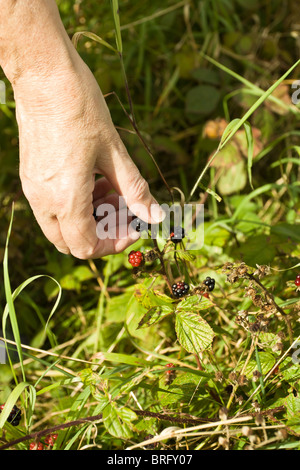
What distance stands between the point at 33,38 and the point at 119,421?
838mm

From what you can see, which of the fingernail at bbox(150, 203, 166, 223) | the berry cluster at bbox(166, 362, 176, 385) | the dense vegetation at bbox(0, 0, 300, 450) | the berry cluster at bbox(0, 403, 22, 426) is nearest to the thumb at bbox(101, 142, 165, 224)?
the fingernail at bbox(150, 203, 166, 223)

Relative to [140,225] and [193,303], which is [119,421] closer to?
[193,303]

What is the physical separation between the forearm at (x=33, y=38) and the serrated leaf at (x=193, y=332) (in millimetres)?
629

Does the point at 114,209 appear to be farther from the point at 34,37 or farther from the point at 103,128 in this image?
the point at 34,37

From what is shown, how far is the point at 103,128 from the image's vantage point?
104 centimetres

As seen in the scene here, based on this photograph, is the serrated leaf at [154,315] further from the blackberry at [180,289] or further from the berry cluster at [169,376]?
the berry cluster at [169,376]

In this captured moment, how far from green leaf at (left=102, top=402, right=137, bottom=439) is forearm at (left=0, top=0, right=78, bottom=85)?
0.75 metres

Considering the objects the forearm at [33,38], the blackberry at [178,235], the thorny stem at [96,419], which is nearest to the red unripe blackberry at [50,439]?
the thorny stem at [96,419]

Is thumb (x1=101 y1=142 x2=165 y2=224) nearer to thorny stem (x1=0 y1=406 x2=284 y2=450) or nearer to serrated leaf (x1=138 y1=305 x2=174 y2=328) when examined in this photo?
serrated leaf (x1=138 y1=305 x2=174 y2=328)

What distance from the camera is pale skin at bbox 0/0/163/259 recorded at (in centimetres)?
98

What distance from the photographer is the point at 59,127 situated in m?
1.03

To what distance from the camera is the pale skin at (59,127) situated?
98cm
